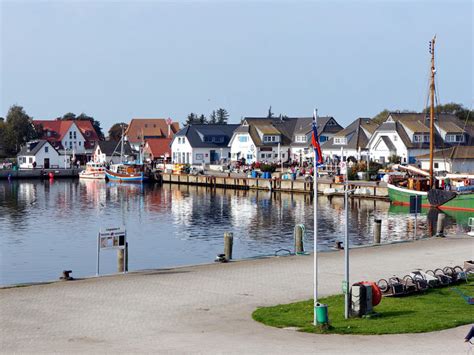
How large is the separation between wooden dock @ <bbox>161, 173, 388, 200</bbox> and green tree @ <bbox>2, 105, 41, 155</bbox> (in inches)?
2069

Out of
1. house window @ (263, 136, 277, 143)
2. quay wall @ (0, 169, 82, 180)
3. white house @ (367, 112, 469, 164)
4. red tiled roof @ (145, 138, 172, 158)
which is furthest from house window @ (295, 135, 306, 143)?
quay wall @ (0, 169, 82, 180)

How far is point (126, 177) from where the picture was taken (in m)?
127

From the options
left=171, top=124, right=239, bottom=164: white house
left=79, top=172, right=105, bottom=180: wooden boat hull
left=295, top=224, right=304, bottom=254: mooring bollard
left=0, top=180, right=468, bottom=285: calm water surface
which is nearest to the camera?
left=295, top=224, right=304, bottom=254: mooring bollard

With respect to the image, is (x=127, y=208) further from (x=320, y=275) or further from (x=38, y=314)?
(x=38, y=314)

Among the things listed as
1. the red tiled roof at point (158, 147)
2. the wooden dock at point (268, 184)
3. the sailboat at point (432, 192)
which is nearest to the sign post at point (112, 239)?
the sailboat at point (432, 192)

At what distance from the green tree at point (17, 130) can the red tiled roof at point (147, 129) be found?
71.6ft

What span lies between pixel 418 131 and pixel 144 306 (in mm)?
88908

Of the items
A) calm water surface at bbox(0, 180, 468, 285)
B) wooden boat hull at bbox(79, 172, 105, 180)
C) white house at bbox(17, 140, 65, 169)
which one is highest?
white house at bbox(17, 140, 65, 169)

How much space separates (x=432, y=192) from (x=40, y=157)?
8711 centimetres

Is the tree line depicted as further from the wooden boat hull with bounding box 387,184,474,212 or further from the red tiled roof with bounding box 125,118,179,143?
the wooden boat hull with bounding box 387,184,474,212

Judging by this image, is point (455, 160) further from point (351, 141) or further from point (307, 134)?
point (307, 134)

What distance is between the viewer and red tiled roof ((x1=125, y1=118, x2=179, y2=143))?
181500 millimetres

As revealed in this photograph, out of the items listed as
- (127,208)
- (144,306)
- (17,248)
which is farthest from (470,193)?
(144,306)

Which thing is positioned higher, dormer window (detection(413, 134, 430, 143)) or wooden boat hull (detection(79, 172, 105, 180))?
dormer window (detection(413, 134, 430, 143))
